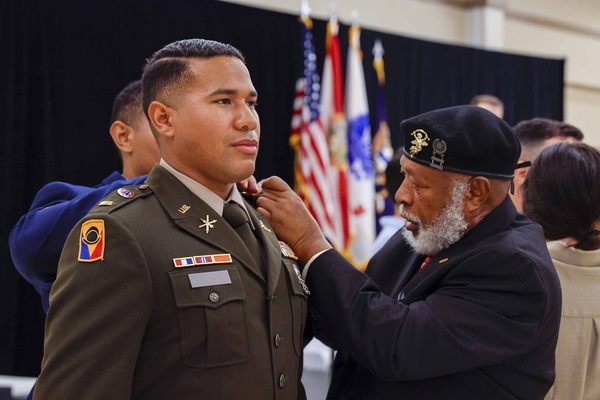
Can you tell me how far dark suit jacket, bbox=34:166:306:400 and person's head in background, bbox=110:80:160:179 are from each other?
1.99ft

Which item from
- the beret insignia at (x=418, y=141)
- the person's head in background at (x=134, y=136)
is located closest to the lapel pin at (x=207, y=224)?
the beret insignia at (x=418, y=141)

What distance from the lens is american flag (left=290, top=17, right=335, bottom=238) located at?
18.6 ft

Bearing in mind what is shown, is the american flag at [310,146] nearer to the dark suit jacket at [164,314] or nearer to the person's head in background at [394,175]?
the person's head in background at [394,175]

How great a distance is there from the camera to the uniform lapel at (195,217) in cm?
171

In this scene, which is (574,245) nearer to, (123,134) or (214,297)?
(214,297)

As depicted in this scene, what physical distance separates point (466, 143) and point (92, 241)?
89 centimetres

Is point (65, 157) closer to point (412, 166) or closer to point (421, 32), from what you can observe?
point (412, 166)

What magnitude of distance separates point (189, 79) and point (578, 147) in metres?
1.20

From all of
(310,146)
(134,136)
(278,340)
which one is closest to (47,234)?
(134,136)

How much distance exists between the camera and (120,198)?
5.55ft

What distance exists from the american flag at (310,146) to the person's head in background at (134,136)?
128 inches

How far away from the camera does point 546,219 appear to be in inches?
93.0

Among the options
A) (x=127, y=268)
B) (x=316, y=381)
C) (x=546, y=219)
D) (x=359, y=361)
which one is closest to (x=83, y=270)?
(x=127, y=268)

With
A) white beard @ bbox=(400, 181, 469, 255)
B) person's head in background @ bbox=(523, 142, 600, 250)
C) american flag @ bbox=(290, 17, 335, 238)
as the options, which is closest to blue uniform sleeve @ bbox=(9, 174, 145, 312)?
white beard @ bbox=(400, 181, 469, 255)
